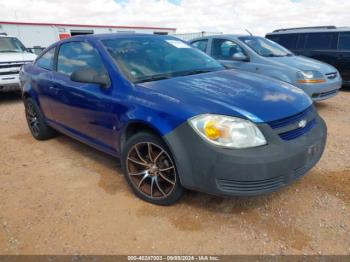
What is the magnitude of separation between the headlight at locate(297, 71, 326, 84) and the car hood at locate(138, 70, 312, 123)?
9.63ft

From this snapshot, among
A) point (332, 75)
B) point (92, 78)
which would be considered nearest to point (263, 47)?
point (332, 75)

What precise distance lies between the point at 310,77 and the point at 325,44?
3456 mm

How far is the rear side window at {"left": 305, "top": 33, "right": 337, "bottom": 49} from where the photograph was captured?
8.39m

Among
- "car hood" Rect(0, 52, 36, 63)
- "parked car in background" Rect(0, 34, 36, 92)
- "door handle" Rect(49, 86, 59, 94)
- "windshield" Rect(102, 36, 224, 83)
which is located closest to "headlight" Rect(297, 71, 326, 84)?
"windshield" Rect(102, 36, 224, 83)

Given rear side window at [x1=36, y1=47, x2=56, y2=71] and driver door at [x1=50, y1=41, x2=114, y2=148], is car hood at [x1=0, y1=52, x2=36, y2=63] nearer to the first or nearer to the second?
rear side window at [x1=36, y1=47, x2=56, y2=71]

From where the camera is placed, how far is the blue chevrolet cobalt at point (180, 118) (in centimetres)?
229

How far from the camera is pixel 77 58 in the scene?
3.66 meters

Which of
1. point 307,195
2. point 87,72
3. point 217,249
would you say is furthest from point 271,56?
point 217,249

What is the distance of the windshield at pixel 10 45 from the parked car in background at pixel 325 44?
25.3 feet

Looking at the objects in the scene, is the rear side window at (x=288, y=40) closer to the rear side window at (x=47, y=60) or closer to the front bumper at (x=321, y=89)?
the front bumper at (x=321, y=89)

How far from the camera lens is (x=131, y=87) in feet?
9.21

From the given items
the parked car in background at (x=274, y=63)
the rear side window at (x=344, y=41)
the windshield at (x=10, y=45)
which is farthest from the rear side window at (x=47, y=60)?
the rear side window at (x=344, y=41)

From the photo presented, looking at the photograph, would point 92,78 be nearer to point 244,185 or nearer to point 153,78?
point 153,78

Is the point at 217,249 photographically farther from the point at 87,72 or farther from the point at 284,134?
the point at 87,72
